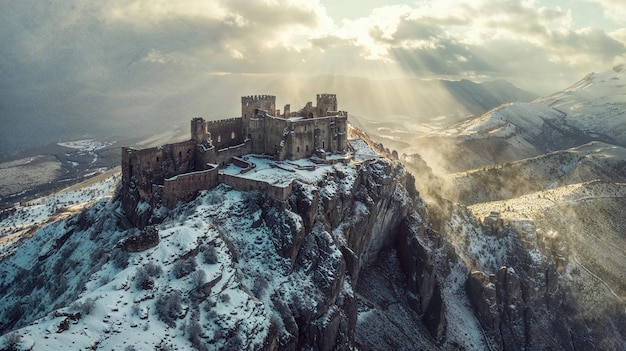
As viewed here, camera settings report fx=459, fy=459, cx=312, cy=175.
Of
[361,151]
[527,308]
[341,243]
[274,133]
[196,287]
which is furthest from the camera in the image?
[361,151]

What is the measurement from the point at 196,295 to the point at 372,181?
40.1 meters

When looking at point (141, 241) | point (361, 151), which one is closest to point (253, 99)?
point (361, 151)

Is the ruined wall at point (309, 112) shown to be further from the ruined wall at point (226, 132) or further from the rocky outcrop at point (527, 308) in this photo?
the rocky outcrop at point (527, 308)

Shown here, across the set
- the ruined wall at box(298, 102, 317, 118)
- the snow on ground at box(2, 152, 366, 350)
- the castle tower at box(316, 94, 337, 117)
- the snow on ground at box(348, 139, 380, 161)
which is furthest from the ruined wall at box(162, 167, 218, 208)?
the ruined wall at box(298, 102, 317, 118)

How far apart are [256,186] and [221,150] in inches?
584

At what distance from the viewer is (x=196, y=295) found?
44500 mm

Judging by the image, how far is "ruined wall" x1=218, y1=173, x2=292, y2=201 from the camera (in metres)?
59.8

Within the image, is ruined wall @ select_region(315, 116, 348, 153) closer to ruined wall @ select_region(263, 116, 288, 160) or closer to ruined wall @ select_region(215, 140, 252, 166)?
ruined wall @ select_region(263, 116, 288, 160)

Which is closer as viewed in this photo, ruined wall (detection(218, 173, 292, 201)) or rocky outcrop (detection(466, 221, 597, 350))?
ruined wall (detection(218, 173, 292, 201))

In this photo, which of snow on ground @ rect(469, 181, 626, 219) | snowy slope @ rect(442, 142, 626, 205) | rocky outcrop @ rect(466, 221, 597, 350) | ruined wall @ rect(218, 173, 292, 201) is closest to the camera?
ruined wall @ rect(218, 173, 292, 201)

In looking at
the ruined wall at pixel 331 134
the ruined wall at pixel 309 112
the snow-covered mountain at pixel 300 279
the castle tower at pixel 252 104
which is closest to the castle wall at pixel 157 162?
the snow-covered mountain at pixel 300 279

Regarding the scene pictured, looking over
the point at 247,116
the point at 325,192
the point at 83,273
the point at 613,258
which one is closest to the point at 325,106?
the point at 247,116

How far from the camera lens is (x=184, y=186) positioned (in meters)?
62.5

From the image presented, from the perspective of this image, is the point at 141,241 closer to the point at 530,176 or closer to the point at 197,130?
the point at 197,130
